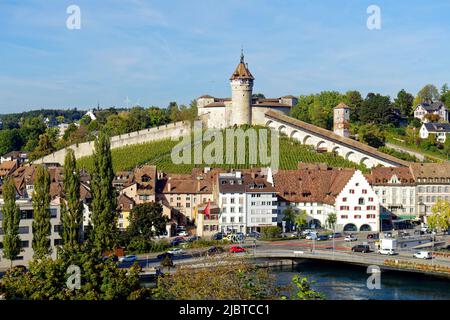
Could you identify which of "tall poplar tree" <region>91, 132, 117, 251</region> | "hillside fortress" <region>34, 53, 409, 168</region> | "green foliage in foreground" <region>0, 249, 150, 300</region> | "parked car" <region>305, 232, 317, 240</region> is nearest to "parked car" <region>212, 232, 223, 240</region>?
"parked car" <region>305, 232, 317, 240</region>

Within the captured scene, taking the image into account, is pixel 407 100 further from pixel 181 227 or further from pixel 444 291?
pixel 444 291

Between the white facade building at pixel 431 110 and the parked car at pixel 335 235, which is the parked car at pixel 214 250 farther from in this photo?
the white facade building at pixel 431 110

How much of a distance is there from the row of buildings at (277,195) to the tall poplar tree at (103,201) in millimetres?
8144

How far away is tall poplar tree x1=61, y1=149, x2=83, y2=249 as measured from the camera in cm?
3331

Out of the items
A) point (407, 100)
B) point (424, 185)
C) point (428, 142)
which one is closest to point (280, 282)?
point (424, 185)

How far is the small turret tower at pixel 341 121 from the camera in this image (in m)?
69.8

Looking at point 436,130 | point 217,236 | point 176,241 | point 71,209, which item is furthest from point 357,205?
point 436,130

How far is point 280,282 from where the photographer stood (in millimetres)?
31328

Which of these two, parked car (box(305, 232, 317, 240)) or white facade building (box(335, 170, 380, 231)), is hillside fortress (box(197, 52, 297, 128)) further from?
parked car (box(305, 232, 317, 240))

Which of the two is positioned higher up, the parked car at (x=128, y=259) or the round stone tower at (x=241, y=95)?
the round stone tower at (x=241, y=95)

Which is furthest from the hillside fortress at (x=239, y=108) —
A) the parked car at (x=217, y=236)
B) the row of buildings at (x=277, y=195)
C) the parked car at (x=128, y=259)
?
the parked car at (x=128, y=259)

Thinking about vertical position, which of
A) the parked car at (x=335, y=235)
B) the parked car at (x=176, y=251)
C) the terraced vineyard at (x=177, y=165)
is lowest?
the parked car at (x=176, y=251)

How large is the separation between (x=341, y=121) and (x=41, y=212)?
45.1 metres

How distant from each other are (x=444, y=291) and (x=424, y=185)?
68.6 ft
